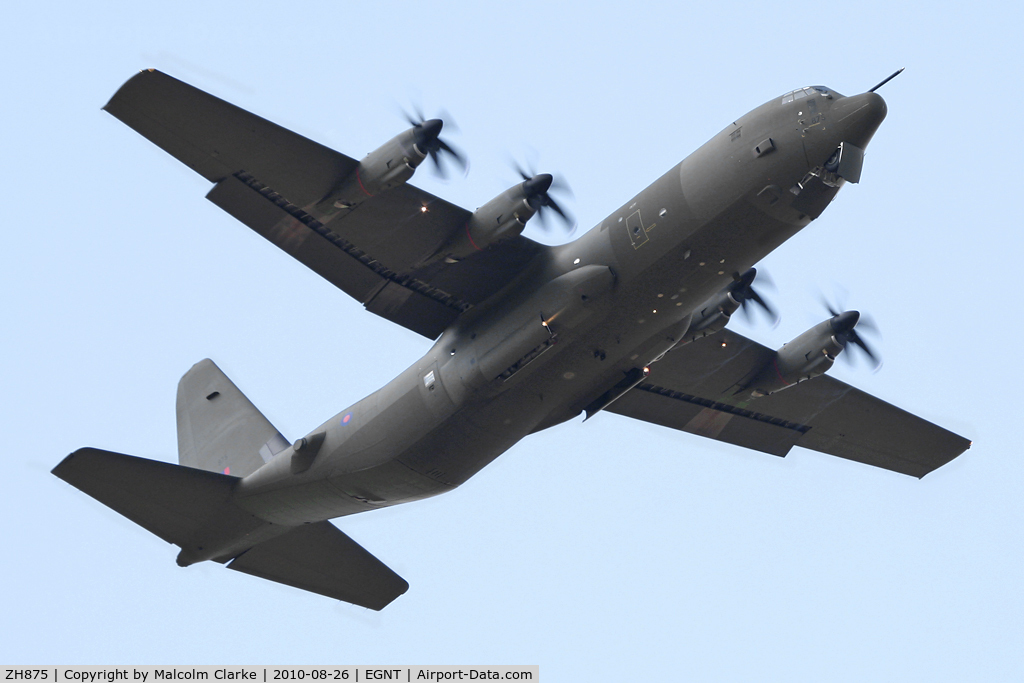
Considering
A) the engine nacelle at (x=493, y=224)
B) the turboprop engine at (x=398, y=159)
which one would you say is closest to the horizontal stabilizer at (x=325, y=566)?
the engine nacelle at (x=493, y=224)

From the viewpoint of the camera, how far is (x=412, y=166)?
2366 cm

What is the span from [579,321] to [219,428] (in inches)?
464

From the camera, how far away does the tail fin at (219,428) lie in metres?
30.1

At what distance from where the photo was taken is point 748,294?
85.7 ft

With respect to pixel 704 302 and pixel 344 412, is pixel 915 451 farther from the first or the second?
pixel 344 412

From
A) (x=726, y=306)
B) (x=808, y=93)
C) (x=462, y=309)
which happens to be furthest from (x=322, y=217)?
(x=808, y=93)

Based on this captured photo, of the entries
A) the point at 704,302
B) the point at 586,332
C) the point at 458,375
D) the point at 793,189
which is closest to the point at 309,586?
the point at 458,375

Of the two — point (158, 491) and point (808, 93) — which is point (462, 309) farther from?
point (808, 93)

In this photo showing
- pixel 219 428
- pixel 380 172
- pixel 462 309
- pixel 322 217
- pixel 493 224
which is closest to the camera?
pixel 380 172

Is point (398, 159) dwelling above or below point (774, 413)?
above

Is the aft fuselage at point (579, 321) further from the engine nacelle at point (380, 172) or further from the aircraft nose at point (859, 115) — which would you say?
the engine nacelle at point (380, 172)

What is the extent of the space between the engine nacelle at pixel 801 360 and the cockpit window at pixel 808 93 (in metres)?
6.70

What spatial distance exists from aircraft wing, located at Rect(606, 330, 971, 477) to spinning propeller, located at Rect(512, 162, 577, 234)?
629cm

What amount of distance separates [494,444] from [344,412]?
3.68 metres
